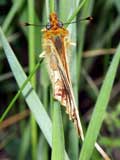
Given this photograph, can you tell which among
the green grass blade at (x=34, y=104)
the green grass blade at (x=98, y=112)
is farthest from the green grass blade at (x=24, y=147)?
the green grass blade at (x=98, y=112)

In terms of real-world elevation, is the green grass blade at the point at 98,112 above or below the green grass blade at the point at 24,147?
above

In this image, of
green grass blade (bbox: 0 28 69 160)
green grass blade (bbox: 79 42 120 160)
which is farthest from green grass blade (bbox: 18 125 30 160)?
green grass blade (bbox: 79 42 120 160)

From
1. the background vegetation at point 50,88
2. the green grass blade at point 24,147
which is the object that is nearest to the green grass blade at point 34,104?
the background vegetation at point 50,88

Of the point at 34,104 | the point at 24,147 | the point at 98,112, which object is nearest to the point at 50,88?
the point at 34,104

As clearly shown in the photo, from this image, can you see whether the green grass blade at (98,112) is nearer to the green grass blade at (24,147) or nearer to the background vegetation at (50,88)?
the background vegetation at (50,88)

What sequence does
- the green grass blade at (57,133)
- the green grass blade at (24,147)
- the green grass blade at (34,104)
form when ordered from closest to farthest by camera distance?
the green grass blade at (57,133) < the green grass blade at (34,104) < the green grass blade at (24,147)

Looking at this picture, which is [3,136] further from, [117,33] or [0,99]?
[117,33]

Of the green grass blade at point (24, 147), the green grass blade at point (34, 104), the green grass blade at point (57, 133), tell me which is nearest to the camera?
the green grass blade at point (57, 133)

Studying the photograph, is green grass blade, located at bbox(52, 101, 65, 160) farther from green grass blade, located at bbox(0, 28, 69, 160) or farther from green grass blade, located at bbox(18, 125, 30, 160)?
green grass blade, located at bbox(18, 125, 30, 160)

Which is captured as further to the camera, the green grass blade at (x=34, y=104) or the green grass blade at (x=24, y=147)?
the green grass blade at (x=24, y=147)
